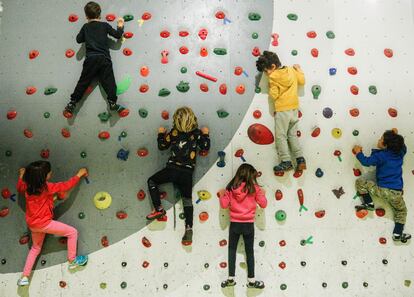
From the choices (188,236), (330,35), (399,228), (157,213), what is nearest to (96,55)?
(157,213)

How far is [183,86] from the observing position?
3475 mm

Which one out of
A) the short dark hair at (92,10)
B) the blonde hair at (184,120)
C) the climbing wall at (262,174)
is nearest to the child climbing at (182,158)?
the blonde hair at (184,120)

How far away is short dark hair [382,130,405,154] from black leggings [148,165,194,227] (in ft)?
5.91

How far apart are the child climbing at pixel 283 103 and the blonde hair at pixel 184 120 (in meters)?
0.77

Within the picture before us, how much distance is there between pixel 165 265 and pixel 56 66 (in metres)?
2.14

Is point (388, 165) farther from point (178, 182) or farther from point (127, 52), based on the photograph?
point (127, 52)

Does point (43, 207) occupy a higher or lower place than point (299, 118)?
lower

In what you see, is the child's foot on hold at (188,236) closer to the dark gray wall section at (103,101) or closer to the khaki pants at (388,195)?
the dark gray wall section at (103,101)

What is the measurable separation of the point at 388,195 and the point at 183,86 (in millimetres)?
2141

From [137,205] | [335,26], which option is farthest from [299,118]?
[137,205]

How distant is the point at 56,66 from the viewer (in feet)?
11.5

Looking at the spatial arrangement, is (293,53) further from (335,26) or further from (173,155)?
(173,155)

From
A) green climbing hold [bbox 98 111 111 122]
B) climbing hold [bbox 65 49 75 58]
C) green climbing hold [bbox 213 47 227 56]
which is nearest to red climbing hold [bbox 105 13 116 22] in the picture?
climbing hold [bbox 65 49 75 58]

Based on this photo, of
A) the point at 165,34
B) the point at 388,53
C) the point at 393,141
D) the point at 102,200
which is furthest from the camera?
the point at 388,53
